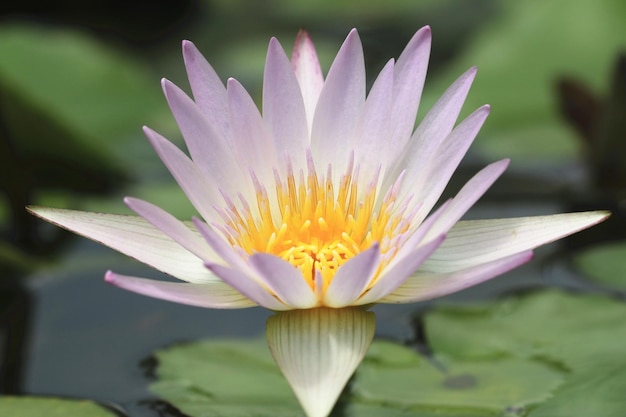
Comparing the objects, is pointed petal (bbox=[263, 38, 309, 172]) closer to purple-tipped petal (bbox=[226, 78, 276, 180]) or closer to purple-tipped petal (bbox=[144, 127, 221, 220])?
purple-tipped petal (bbox=[226, 78, 276, 180])

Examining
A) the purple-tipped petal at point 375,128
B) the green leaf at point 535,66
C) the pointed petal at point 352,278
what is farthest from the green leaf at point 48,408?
the green leaf at point 535,66

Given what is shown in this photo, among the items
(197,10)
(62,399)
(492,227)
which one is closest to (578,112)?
(492,227)

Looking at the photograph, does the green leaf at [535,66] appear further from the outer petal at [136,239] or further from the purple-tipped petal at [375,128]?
the outer petal at [136,239]

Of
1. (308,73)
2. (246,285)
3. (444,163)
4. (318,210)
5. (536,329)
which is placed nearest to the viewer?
(246,285)

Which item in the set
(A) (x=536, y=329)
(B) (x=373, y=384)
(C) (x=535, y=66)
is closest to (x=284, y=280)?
(B) (x=373, y=384)

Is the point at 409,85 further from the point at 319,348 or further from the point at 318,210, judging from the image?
the point at 319,348

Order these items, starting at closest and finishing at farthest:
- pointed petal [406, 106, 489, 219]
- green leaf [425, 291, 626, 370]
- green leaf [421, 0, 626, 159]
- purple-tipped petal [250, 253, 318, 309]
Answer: purple-tipped petal [250, 253, 318, 309]
pointed petal [406, 106, 489, 219]
green leaf [425, 291, 626, 370]
green leaf [421, 0, 626, 159]

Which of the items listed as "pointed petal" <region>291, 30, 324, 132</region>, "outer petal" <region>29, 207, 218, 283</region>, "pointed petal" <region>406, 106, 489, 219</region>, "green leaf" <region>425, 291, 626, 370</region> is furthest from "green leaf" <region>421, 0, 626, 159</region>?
"outer petal" <region>29, 207, 218, 283</region>
